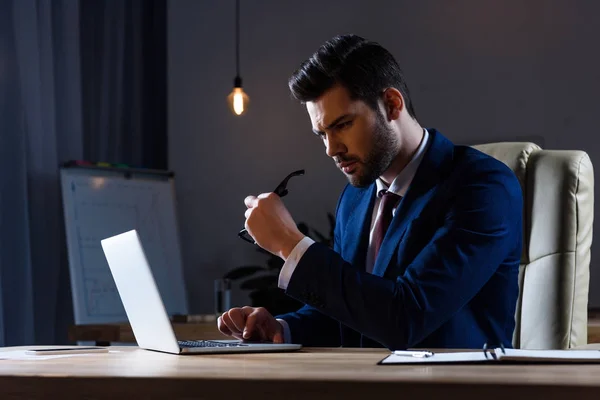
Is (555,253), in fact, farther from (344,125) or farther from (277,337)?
(277,337)

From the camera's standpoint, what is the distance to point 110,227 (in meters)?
3.92

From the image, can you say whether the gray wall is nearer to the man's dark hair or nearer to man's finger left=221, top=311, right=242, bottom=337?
the man's dark hair

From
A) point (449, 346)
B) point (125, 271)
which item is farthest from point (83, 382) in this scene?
point (449, 346)

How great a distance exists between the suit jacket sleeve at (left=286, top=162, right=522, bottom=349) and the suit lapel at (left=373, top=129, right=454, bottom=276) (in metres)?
0.06

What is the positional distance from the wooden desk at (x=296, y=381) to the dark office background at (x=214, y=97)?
274 cm

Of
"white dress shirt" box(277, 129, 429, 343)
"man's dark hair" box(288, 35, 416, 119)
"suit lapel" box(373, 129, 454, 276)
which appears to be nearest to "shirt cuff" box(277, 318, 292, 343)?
"white dress shirt" box(277, 129, 429, 343)

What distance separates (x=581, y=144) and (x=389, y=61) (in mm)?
2525

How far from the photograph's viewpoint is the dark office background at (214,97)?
12.2 feet

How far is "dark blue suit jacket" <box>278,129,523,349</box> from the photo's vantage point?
136 cm

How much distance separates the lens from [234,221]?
182 inches

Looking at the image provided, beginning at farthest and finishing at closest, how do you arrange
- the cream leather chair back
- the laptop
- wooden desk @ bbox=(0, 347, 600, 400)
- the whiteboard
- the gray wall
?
1. the gray wall
2. the whiteboard
3. the cream leather chair back
4. the laptop
5. wooden desk @ bbox=(0, 347, 600, 400)

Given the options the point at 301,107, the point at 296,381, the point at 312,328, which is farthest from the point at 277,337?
the point at 301,107

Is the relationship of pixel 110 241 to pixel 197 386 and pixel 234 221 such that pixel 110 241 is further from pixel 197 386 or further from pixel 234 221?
pixel 234 221

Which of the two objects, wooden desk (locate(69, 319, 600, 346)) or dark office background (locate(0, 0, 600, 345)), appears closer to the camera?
wooden desk (locate(69, 319, 600, 346))
